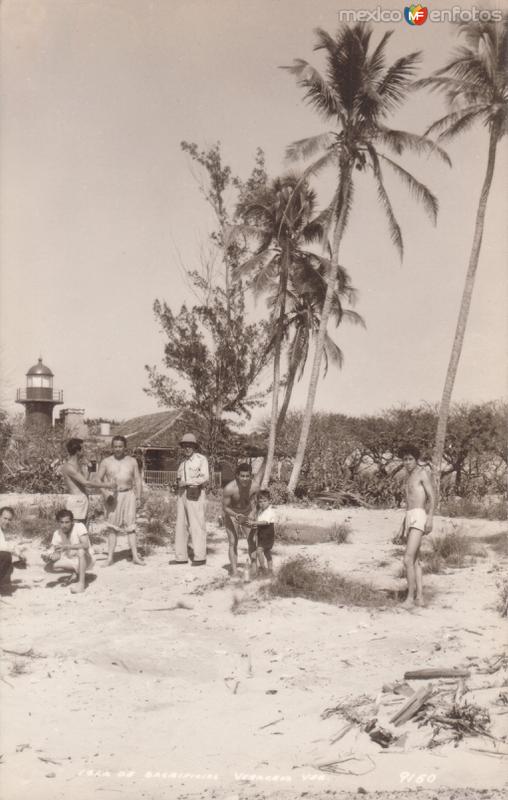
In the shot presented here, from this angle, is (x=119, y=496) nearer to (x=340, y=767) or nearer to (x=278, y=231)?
(x=340, y=767)

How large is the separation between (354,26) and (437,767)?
53.8ft

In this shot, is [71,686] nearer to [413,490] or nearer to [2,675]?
[2,675]

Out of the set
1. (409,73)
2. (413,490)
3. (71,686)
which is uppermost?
(409,73)

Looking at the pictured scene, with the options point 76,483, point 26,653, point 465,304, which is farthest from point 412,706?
point 465,304

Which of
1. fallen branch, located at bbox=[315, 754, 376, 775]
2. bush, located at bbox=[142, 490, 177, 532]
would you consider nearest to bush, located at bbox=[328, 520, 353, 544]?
bush, located at bbox=[142, 490, 177, 532]

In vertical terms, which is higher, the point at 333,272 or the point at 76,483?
the point at 333,272

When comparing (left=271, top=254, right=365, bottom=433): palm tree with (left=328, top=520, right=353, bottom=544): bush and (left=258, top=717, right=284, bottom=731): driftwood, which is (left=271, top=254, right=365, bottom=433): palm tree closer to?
(left=328, top=520, right=353, bottom=544): bush

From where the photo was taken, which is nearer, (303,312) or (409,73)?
(409,73)

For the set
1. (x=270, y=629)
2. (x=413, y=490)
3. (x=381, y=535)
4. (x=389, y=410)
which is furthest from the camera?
(x=389, y=410)

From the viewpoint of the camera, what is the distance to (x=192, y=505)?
28.8ft

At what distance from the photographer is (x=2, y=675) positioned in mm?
5730

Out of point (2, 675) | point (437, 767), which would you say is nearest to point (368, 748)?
point (437, 767)

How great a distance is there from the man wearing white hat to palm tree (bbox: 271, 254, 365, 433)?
13.9 m

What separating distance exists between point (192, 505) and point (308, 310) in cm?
1513
